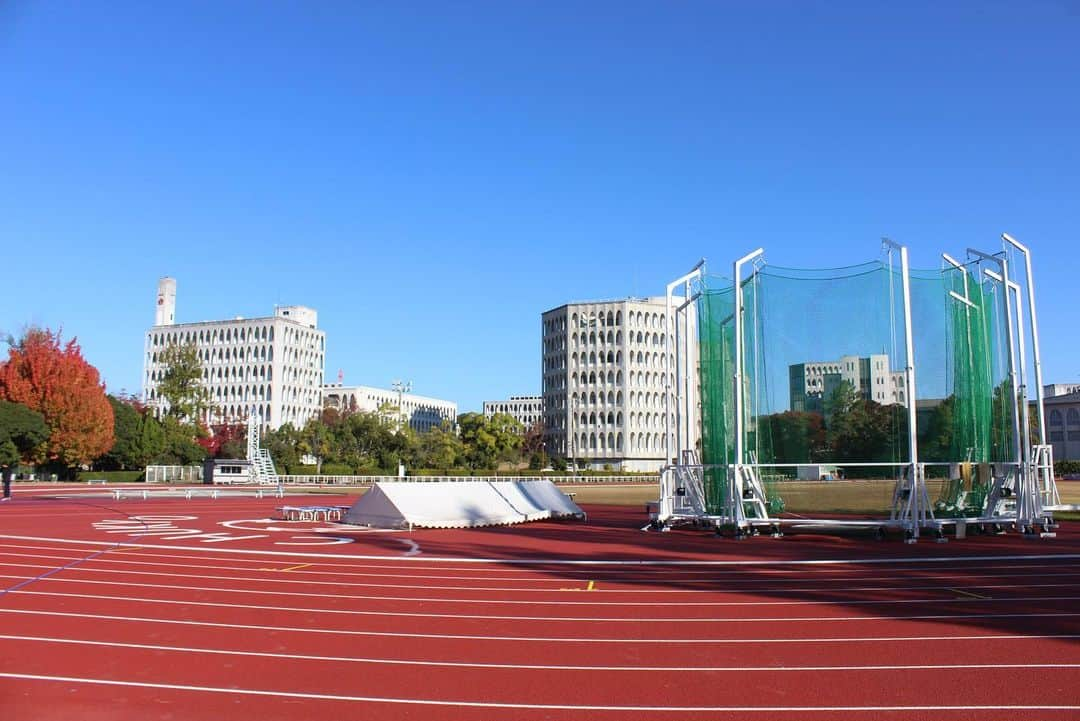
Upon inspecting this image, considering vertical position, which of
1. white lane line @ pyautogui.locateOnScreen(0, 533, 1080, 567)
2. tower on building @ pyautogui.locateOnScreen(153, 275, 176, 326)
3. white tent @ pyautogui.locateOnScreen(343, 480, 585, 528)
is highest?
tower on building @ pyautogui.locateOnScreen(153, 275, 176, 326)

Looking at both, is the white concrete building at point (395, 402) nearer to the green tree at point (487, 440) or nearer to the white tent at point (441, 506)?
the green tree at point (487, 440)

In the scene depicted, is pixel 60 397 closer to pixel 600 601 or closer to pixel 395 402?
pixel 600 601

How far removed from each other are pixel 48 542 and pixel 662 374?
90.9m

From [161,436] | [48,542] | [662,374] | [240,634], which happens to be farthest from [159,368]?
[240,634]

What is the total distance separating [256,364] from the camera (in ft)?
425

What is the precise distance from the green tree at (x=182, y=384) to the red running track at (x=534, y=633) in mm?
66675

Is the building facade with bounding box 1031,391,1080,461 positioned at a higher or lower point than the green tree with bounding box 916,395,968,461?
higher

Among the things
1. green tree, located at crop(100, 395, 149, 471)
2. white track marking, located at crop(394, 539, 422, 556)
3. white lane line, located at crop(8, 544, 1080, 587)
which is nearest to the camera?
white lane line, located at crop(8, 544, 1080, 587)

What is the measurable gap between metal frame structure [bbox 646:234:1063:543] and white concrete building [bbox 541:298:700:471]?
260 ft

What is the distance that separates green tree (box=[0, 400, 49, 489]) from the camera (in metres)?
50.8

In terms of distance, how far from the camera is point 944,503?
66.2ft

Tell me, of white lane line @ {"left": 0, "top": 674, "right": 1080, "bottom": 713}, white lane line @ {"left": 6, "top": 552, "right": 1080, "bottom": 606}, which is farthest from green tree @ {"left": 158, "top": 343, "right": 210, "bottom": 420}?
white lane line @ {"left": 0, "top": 674, "right": 1080, "bottom": 713}

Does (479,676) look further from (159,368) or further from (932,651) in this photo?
(159,368)

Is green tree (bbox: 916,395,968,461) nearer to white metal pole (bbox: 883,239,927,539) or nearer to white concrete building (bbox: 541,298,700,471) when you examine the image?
white metal pole (bbox: 883,239,927,539)
